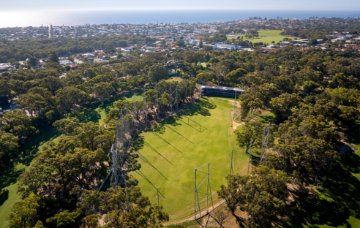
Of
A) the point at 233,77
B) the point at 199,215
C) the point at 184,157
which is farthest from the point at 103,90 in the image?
the point at 199,215

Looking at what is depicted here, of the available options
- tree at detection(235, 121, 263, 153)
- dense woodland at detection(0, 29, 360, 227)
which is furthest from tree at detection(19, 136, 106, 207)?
tree at detection(235, 121, 263, 153)

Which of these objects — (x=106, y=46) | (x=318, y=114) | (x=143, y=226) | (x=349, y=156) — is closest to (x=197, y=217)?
(x=143, y=226)

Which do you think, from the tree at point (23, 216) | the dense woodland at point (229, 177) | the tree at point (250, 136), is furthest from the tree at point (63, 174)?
the tree at point (250, 136)

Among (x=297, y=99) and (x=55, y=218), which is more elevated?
(x=297, y=99)

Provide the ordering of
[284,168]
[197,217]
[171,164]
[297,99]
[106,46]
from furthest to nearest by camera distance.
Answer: [106,46]
[297,99]
[171,164]
[284,168]
[197,217]

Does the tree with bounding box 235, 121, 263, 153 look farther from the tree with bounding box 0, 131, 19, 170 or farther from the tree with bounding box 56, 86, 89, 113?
the tree with bounding box 56, 86, 89, 113

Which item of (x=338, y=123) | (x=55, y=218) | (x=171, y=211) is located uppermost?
(x=338, y=123)

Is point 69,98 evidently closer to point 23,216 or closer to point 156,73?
point 156,73

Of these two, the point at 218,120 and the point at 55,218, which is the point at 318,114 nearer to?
A: the point at 218,120
